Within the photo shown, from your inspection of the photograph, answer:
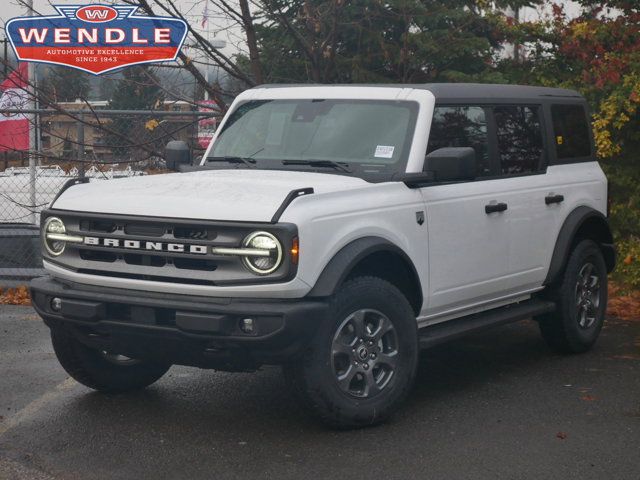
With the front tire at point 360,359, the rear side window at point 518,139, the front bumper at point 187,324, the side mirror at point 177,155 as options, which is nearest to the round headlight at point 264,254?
the front bumper at point 187,324

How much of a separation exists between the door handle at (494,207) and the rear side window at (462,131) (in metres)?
0.24

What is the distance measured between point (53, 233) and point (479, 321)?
8.94 feet

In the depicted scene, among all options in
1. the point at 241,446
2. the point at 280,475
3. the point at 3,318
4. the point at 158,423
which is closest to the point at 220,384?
the point at 158,423

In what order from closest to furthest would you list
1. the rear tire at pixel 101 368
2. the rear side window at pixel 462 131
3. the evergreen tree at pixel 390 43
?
1. the rear tire at pixel 101 368
2. the rear side window at pixel 462 131
3. the evergreen tree at pixel 390 43

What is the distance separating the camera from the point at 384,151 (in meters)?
7.07

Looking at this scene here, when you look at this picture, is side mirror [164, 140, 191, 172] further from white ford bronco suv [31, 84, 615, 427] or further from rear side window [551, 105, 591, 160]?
rear side window [551, 105, 591, 160]

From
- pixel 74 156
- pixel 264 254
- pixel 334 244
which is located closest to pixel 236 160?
pixel 334 244

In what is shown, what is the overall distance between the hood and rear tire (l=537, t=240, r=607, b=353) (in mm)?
2295

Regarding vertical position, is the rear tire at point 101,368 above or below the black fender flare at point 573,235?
below

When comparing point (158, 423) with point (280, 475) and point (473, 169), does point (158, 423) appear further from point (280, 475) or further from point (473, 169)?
point (473, 169)

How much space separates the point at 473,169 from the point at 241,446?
6.99 feet

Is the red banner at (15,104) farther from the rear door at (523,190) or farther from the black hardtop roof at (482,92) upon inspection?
the rear door at (523,190)

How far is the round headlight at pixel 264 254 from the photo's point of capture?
5816mm

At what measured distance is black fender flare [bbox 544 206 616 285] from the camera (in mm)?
8125
